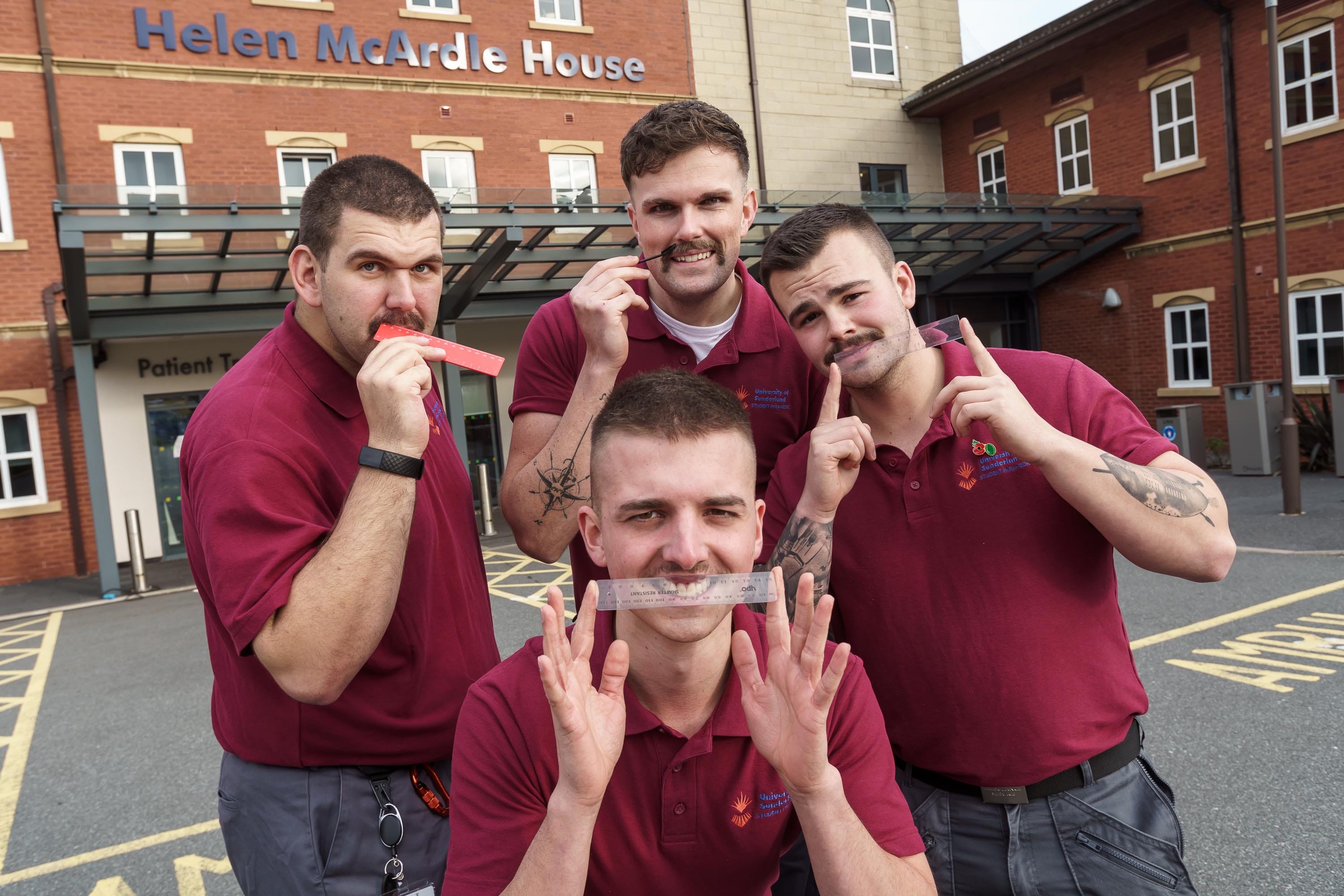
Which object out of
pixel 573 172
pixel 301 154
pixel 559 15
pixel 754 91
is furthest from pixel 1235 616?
pixel 559 15

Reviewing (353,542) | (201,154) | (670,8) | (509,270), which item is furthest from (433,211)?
(670,8)

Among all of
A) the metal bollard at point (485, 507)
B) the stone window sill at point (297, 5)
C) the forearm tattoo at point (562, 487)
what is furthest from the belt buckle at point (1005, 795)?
the stone window sill at point (297, 5)

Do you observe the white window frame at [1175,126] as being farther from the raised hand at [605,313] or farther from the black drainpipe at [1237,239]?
the raised hand at [605,313]

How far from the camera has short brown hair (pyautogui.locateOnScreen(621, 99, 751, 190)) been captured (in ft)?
7.89

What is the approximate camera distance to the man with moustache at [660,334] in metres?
2.39

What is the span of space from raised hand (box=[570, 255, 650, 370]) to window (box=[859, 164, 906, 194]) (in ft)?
63.6

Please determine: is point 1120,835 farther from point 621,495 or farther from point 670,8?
point 670,8

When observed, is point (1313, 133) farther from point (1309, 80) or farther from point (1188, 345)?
point (1188, 345)

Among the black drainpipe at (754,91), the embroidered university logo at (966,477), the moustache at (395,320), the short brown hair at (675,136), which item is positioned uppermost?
the black drainpipe at (754,91)

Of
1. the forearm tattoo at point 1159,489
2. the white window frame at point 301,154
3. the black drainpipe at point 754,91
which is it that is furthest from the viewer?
the black drainpipe at point 754,91

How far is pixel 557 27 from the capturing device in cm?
1711

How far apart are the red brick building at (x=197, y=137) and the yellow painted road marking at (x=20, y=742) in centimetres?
370

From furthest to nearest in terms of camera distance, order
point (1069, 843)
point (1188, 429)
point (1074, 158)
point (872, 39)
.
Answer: point (872, 39), point (1074, 158), point (1188, 429), point (1069, 843)

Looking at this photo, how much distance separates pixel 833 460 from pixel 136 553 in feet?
40.2
